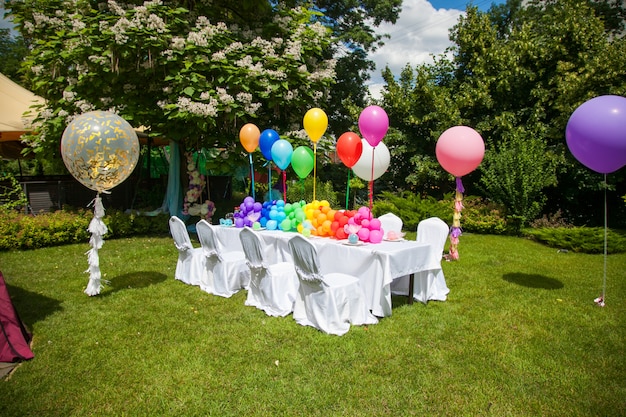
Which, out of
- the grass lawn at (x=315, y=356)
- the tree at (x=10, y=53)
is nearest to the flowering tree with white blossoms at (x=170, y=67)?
the grass lawn at (x=315, y=356)

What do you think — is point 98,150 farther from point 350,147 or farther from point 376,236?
point 376,236

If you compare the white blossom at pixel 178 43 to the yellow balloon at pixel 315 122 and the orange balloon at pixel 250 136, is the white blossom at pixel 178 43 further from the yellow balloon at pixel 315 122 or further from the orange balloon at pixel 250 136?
the yellow balloon at pixel 315 122

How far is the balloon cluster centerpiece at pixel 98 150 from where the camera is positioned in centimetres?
500

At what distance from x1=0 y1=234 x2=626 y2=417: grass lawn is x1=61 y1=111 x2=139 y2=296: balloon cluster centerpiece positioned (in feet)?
5.04

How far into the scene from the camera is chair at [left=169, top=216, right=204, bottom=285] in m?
6.36

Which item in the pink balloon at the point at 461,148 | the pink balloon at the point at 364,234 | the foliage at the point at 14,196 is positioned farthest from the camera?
the foliage at the point at 14,196

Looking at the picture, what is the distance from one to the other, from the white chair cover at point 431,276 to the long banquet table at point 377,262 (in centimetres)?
15

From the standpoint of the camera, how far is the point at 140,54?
8.84 m

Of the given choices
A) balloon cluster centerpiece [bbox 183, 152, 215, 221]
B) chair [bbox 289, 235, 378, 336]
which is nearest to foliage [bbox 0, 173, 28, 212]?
balloon cluster centerpiece [bbox 183, 152, 215, 221]

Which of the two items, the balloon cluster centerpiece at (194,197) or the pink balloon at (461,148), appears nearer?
the pink balloon at (461,148)

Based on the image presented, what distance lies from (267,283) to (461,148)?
3.97 metres

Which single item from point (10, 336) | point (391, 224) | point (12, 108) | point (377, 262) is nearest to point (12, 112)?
point (12, 108)

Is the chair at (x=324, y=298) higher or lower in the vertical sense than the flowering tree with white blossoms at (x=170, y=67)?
lower

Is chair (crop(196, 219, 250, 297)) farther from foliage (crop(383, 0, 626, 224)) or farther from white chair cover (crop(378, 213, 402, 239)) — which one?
foliage (crop(383, 0, 626, 224))
